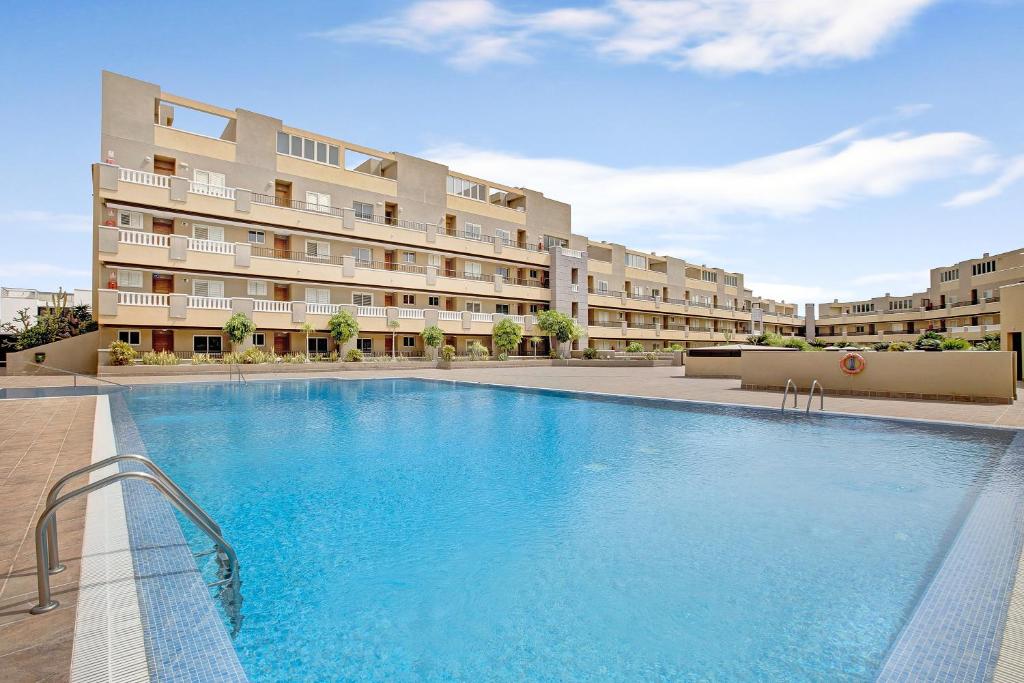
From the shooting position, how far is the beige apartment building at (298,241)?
2664 cm

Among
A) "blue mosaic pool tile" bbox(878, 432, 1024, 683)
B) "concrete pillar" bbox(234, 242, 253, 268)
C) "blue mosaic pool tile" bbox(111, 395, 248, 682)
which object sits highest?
"concrete pillar" bbox(234, 242, 253, 268)

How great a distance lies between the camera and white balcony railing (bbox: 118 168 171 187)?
25.8 m

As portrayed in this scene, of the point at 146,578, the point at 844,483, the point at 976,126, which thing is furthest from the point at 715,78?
the point at 146,578

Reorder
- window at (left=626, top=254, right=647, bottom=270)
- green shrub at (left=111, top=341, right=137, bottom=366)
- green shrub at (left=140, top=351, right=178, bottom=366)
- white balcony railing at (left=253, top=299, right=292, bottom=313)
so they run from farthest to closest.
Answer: window at (left=626, top=254, right=647, bottom=270) < white balcony railing at (left=253, top=299, right=292, bottom=313) < green shrub at (left=140, top=351, right=178, bottom=366) < green shrub at (left=111, top=341, right=137, bottom=366)

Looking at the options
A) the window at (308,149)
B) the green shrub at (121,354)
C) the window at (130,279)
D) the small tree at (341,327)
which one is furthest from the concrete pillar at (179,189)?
the small tree at (341,327)

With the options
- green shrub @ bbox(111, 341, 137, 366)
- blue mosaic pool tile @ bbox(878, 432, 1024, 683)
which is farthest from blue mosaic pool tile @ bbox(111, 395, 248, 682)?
green shrub @ bbox(111, 341, 137, 366)

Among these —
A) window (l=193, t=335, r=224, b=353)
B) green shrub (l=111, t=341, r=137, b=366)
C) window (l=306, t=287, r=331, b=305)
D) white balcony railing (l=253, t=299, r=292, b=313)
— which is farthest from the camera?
window (l=306, t=287, r=331, b=305)

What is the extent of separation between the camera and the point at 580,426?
503 inches

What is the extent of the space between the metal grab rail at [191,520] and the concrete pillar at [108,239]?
27.2 m

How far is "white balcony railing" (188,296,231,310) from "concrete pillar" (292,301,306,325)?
351 cm

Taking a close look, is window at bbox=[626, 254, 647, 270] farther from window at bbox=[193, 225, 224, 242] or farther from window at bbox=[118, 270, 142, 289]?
window at bbox=[118, 270, 142, 289]

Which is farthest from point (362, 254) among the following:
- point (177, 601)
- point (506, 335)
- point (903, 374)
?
point (177, 601)

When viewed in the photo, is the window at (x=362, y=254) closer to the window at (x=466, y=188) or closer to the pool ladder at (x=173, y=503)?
the window at (x=466, y=188)

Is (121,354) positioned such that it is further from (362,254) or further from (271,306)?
(362,254)
